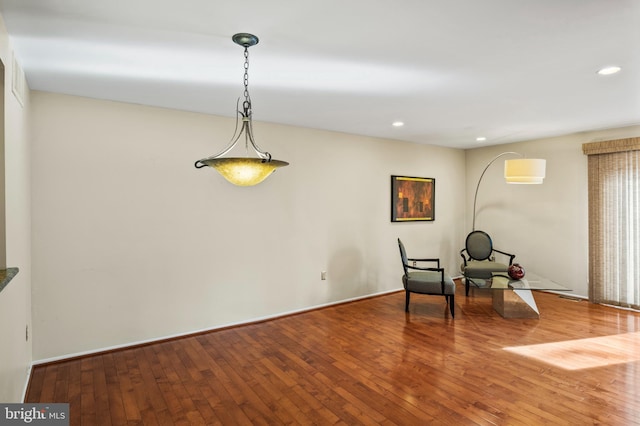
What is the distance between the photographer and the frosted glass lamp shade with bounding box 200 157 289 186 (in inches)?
80.7

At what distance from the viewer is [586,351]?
339cm

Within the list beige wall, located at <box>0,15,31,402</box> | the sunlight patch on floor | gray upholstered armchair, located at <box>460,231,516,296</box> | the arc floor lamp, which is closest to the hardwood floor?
the sunlight patch on floor

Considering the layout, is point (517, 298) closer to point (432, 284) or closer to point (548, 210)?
point (432, 284)

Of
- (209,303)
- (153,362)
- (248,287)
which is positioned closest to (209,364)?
(153,362)

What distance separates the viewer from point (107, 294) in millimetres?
3479

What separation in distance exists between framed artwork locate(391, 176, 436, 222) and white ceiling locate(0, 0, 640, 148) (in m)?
1.86

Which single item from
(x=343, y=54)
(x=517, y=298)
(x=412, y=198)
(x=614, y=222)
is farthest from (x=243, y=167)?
(x=614, y=222)

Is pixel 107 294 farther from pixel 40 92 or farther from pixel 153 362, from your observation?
pixel 40 92

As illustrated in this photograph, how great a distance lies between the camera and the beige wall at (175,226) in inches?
129

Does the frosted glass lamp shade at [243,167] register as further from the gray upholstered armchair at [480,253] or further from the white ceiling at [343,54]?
the gray upholstered armchair at [480,253]

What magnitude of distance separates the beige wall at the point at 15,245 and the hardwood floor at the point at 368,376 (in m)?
0.46

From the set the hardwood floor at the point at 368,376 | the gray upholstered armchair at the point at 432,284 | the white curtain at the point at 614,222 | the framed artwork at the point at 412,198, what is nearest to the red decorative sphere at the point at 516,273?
the hardwood floor at the point at 368,376
